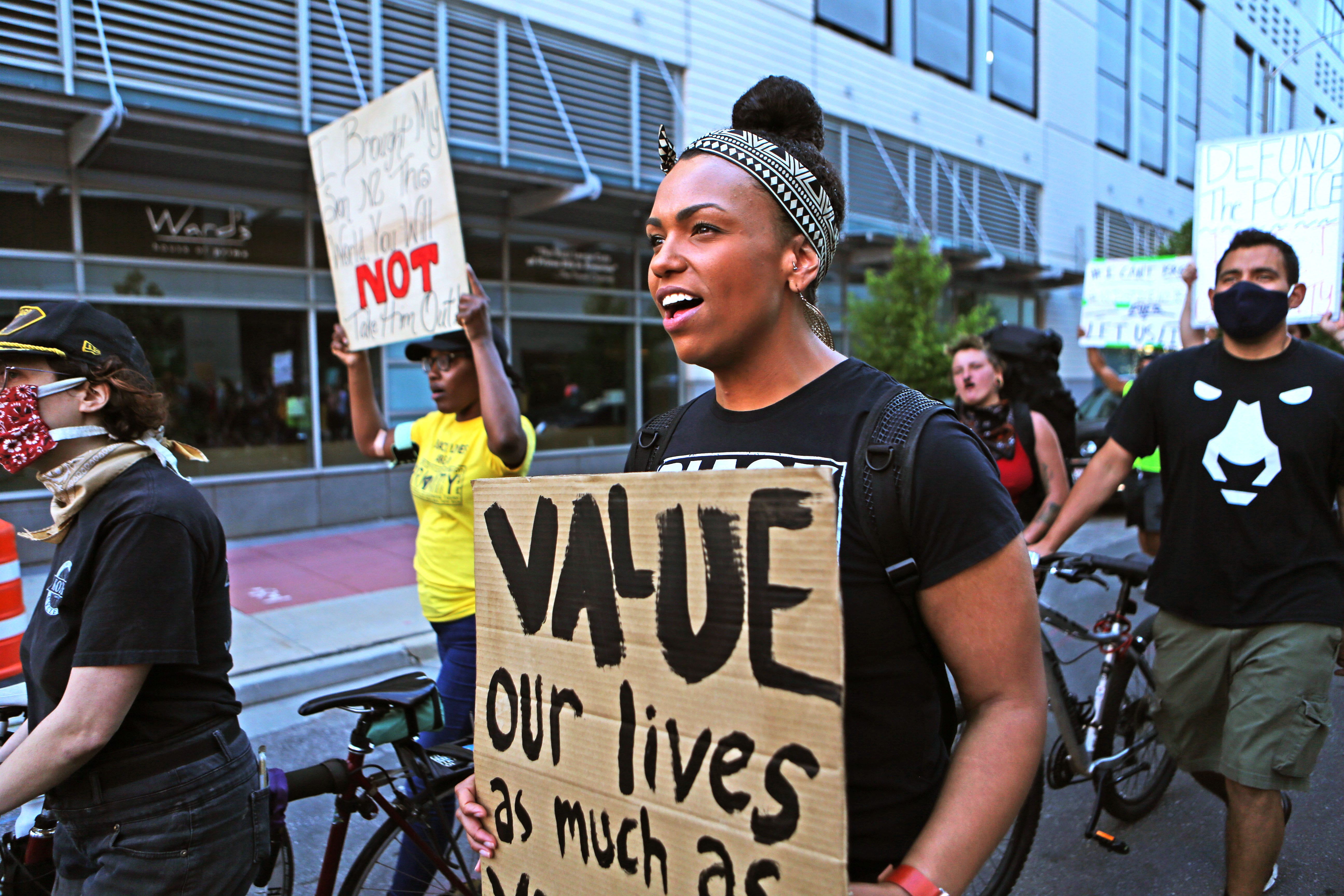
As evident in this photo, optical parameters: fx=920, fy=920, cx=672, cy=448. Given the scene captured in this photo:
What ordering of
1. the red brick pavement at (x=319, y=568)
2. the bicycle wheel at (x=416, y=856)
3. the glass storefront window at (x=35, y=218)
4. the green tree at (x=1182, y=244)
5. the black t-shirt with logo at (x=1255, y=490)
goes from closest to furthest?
the bicycle wheel at (x=416, y=856) → the black t-shirt with logo at (x=1255, y=490) → the red brick pavement at (x=319, y=568) → the glass storefront window at (x=35, y=218) → the green tree at (x=1182, y=244)

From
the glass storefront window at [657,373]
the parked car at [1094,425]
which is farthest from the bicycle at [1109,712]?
the glass storefront window at [657,373]

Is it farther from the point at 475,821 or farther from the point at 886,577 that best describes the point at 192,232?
the point at 886,577

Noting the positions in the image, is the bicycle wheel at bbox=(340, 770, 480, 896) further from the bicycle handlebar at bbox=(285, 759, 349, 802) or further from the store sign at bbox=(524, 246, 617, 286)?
the store sign at bbox=(524, 246, 617, 286)

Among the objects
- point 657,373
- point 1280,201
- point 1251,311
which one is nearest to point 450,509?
point 1251,311

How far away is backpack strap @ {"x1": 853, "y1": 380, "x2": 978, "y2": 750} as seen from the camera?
1248mm

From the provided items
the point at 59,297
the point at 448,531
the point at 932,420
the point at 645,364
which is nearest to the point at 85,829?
the point at 448,531

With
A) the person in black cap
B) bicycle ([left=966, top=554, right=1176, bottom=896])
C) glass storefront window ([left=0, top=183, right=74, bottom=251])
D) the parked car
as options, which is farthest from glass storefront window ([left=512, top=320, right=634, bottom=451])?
the person in black cap

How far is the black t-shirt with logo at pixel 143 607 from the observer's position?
1.84 m

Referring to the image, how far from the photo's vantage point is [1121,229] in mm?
26375

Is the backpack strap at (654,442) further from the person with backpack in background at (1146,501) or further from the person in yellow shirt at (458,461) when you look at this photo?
the person with backpack in background at (1146,501)

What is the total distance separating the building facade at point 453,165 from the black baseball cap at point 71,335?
772 centimetres

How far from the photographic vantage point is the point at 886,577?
50.2 inches

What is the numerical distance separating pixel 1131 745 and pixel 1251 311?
1.88 meters

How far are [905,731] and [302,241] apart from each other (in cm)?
1097
